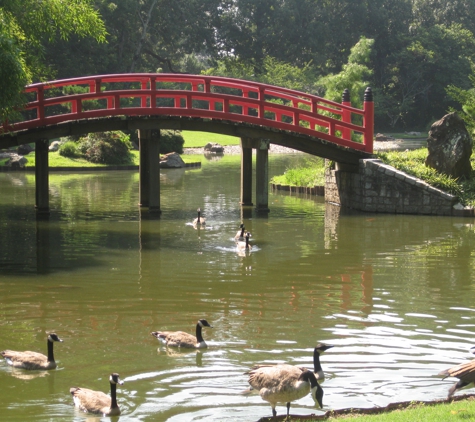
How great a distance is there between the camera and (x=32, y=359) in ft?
36.3

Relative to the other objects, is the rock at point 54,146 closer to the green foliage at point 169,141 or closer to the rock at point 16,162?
the rock at point 16,162

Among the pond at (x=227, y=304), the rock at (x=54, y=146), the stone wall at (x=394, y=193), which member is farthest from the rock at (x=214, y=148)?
the stone wall at (x=394, y=193)

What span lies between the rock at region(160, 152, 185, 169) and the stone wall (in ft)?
63.4

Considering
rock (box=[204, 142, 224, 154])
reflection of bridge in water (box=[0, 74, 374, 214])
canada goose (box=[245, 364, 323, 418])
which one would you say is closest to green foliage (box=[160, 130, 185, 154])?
rock (box=[204, 142, 224, 154])

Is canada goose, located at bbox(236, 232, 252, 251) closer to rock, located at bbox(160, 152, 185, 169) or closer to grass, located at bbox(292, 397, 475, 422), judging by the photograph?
grass, located at bbox(292, 397, 475, 422)

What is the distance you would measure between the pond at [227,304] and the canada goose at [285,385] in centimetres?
42

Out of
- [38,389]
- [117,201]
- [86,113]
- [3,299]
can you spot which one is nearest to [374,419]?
[38,389]

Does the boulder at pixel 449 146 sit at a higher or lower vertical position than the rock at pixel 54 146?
lower

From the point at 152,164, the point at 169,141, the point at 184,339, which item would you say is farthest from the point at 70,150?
the point at 184,339

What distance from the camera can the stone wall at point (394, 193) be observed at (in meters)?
25.1

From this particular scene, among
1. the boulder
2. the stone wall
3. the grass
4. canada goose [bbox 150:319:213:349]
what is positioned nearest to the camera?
the grass

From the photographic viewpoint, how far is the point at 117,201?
1161 inches

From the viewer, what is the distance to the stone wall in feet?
82.5

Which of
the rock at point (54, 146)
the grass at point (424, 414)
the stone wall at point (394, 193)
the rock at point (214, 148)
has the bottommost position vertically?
the grass at point (424, 414)
